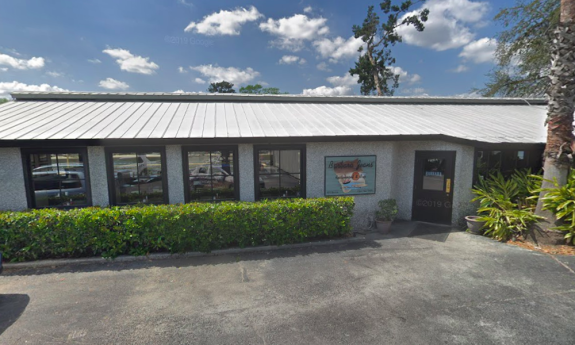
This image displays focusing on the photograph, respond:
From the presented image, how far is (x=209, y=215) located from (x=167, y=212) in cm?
88

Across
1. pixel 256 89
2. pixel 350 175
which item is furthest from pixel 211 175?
pixel 256 89

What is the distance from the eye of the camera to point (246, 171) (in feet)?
24.0

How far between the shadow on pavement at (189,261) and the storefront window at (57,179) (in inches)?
77.2

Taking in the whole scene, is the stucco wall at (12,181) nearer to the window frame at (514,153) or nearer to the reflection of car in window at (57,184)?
the reflection of car in window at (57,184)

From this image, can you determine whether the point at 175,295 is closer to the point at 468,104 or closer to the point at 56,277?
Result: the point at 56,277

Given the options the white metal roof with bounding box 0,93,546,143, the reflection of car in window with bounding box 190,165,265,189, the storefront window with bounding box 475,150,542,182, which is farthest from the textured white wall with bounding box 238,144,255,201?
the storefront window with bounding box 475,150,542,182

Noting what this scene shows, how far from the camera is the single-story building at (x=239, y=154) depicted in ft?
21.5

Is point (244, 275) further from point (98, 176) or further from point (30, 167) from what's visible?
point (30, 167)

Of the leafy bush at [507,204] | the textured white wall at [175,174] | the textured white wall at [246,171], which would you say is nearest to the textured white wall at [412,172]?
the leafy bush at [507,204]

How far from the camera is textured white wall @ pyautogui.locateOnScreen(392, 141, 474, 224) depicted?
768 cm

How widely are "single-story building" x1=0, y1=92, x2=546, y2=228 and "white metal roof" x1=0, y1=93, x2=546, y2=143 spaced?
0.16 feet

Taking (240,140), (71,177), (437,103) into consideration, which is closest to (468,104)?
(437,103)

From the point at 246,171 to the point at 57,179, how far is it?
4.82m

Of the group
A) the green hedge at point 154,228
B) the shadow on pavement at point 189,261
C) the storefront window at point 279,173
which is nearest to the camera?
the shadow on pavement at point 189,261
